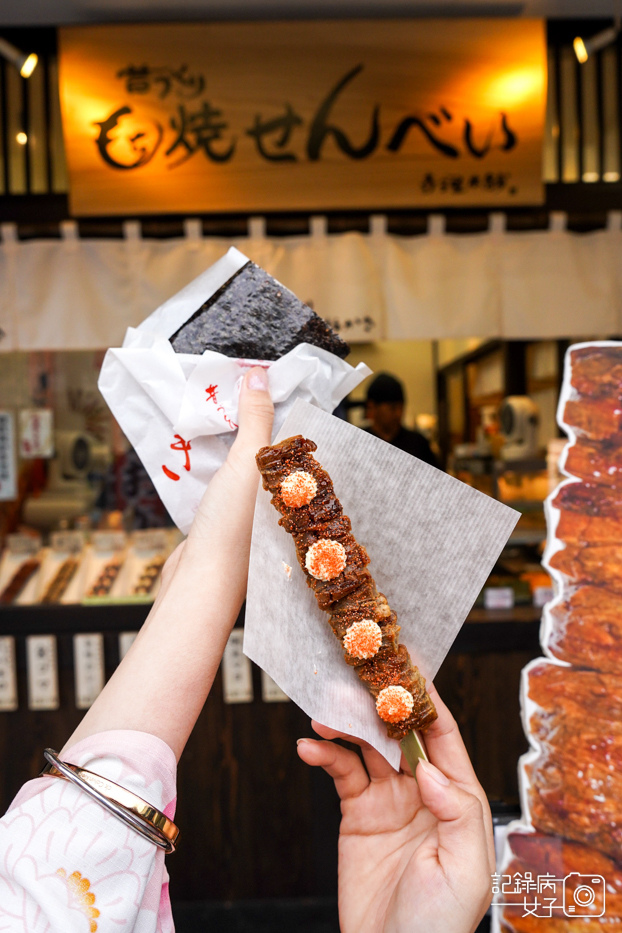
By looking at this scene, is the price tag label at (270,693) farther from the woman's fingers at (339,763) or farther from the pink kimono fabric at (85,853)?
the pink kimono fabric at (85,853)

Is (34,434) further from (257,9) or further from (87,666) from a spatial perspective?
(257,9)

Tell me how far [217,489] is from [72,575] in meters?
3.92

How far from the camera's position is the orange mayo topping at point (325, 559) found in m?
1.34

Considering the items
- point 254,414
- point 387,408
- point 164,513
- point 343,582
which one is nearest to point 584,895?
point 343,582

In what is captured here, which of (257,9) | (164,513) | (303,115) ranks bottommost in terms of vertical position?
(164,513)

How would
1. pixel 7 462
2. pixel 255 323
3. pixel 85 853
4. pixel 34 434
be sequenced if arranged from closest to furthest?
1. pixel 85 853
2. pixel 255 323
3. pixel 7 462
4. pixel 34 434

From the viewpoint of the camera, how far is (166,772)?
3.67 feet

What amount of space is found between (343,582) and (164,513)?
4671 mm

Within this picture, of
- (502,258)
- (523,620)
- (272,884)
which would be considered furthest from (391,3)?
(272,884)

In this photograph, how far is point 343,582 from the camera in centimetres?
136

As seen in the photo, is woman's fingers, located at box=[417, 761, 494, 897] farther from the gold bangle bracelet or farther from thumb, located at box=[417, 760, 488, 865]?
the gold bangle bracelet

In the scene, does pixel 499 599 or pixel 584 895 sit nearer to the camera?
pixel 584 895

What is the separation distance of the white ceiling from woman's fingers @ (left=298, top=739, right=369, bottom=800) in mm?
4565

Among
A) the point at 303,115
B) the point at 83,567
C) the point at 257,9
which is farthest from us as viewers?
the point at 83,567
